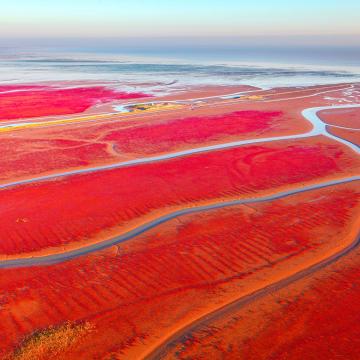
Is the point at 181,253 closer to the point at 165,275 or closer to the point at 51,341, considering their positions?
the point at 165,275

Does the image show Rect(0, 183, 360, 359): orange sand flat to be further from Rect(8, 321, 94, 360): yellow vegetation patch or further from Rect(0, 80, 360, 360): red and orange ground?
Rect(8, 321, 94, 360): yellow vegetation patch

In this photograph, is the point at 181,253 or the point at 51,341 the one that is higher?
the point at 181,253

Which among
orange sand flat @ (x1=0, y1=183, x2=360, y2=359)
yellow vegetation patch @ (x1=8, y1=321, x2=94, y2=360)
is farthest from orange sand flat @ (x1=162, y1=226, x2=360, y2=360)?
yellow vegetation patch @ (x1=8, y1=321, x2=94, y2=360)

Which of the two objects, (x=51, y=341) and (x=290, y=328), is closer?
(x=51, y=341)

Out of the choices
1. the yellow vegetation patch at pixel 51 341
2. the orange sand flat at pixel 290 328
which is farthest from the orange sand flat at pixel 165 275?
the orange sand flat at pixel 290 328

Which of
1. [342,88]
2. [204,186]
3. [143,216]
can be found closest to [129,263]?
[143,216]

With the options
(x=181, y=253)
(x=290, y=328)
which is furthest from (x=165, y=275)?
(x=290, y=328)
